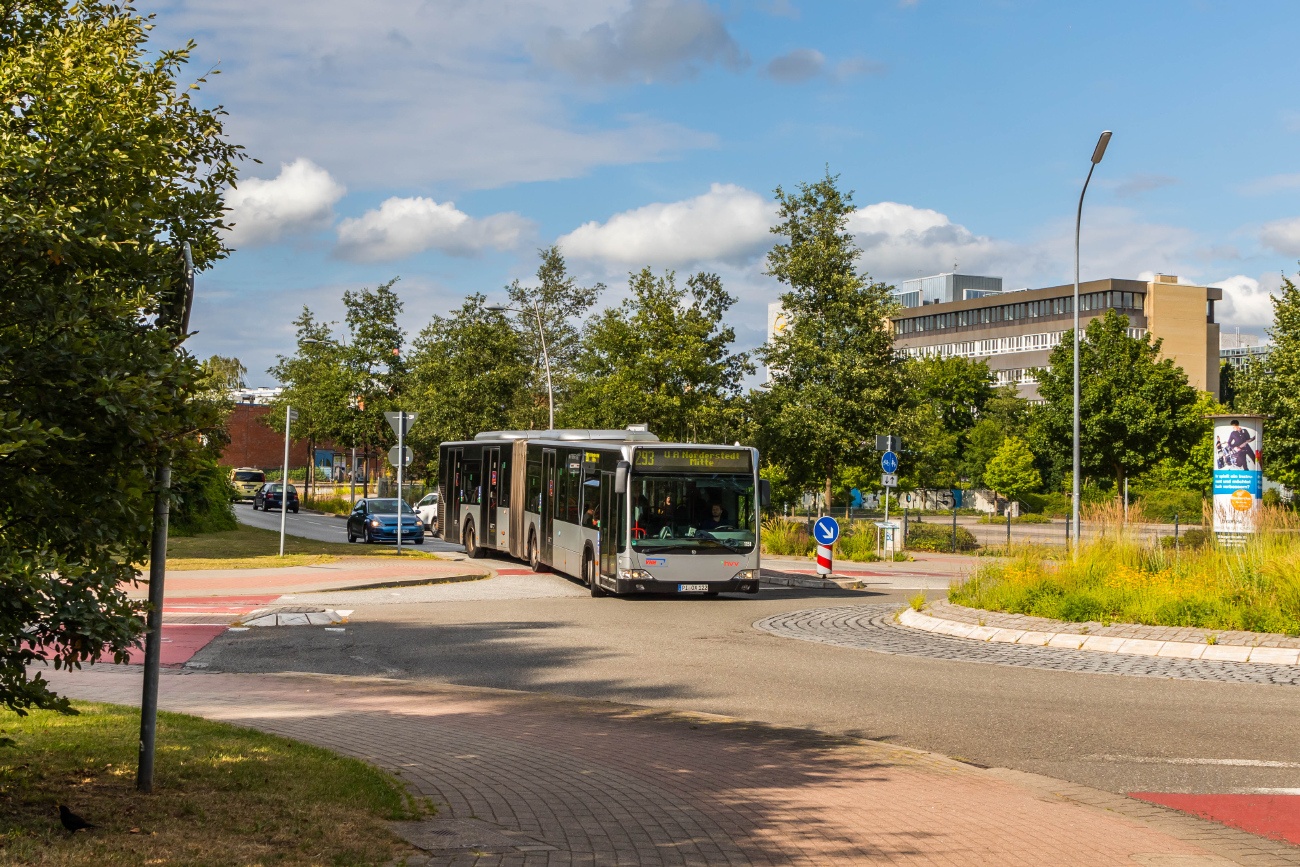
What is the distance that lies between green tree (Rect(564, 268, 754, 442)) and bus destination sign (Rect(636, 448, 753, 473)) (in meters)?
17.1

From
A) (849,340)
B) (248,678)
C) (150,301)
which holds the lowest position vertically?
(248,678)

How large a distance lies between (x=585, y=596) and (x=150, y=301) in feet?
49.4

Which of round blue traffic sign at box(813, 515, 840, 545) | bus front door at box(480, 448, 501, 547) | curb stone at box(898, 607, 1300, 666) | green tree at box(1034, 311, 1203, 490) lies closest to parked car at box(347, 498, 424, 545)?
bus front door at box(480, 448, 501, 547)

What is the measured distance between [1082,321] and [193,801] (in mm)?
106246

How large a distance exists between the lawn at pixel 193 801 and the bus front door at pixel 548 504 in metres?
15.3

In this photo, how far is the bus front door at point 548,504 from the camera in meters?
22.8

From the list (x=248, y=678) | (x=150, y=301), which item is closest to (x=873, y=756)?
(x=150, y=301)

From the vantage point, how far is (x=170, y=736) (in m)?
7.20

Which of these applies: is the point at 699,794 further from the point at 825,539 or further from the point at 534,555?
the point at 534,555

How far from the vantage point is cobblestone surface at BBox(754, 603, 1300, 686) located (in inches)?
460

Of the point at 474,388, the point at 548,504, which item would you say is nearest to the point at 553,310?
Answer: the point at 474,388

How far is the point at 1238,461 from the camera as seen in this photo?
2498 centimetres

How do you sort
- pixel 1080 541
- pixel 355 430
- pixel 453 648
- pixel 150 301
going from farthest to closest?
pixel 355 430
pixel 1080 541
pixel 453 648
pixel 150 301

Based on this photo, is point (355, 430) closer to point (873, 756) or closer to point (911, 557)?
point (911, 557)
